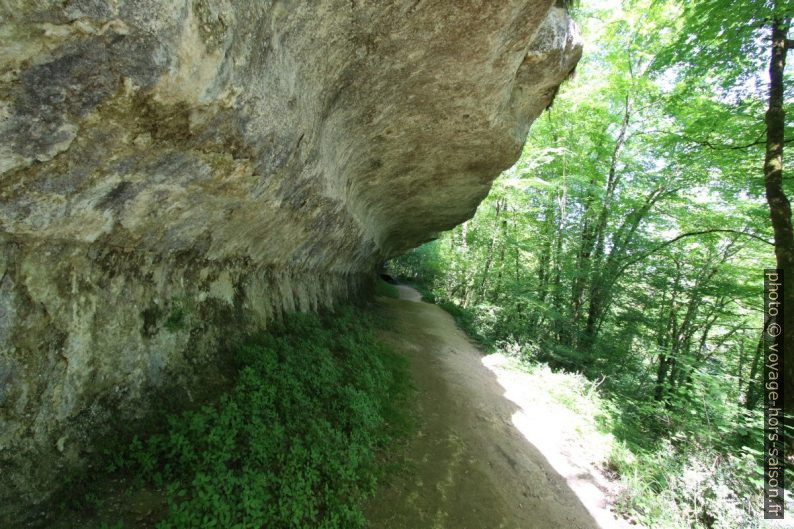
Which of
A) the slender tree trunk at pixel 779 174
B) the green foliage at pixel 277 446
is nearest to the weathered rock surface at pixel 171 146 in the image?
the green foliage at pixel 277 446

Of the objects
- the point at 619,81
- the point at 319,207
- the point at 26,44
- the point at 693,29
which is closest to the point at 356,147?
the point at 319,207

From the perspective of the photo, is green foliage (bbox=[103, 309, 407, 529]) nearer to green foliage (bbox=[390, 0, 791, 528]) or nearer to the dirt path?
the dirt path

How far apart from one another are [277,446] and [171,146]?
3588mm

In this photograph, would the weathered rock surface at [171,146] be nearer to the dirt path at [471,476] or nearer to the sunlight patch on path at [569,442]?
the dirt path at [471,476]

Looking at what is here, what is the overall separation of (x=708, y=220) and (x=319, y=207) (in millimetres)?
13464

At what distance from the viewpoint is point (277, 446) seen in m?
4.15

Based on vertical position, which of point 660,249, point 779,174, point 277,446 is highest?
point 779,174

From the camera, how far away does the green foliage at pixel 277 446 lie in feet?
10.6

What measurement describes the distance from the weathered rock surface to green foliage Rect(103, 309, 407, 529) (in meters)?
0.61

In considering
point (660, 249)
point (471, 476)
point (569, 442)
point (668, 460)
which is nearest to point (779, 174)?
point (660, 249)

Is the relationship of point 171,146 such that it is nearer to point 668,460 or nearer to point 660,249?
point 668,460

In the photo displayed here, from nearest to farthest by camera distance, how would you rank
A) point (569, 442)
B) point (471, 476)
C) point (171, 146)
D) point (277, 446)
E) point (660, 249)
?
point (171, 146) < point (277, 446) < point (471, 476) < point (569, 442) < point (660, 249)

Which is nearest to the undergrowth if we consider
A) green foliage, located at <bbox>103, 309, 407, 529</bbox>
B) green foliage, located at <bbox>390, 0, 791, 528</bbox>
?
green foliage, located at <bbox>390, 0, 791, 528</bbox>

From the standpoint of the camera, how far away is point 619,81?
13070mm
